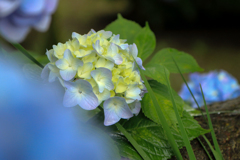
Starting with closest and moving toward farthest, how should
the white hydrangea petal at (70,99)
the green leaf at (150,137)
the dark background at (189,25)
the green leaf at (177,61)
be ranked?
the white hydrangea petal at (70,99)
the green leaf at (150,137)
the green leaf at (177,61)
the dark background at (189,25)

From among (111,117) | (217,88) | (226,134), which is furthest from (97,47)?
(217,88)

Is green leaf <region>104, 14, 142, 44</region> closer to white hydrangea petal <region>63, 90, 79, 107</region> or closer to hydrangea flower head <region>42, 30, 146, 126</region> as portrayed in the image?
hydrangea flower head <region>42, 30, 146, 126</region>

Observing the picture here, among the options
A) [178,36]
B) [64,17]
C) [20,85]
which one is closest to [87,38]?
[20,85]

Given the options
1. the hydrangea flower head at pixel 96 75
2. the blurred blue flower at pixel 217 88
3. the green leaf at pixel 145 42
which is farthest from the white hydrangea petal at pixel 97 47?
the blurred blue flower at pixel 217 88

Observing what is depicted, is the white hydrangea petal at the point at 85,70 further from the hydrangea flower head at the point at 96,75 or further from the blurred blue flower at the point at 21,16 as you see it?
the blurred blue flower at the point at 21,16

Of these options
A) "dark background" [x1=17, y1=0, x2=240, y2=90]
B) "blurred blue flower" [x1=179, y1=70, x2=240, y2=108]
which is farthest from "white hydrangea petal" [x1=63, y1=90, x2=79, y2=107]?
"dark background" [x1=17, y1=0, x2=240, y2=90]

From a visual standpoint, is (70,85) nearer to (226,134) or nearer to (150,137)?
(150,137)

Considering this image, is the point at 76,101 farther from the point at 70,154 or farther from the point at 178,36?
the point at 178,36
